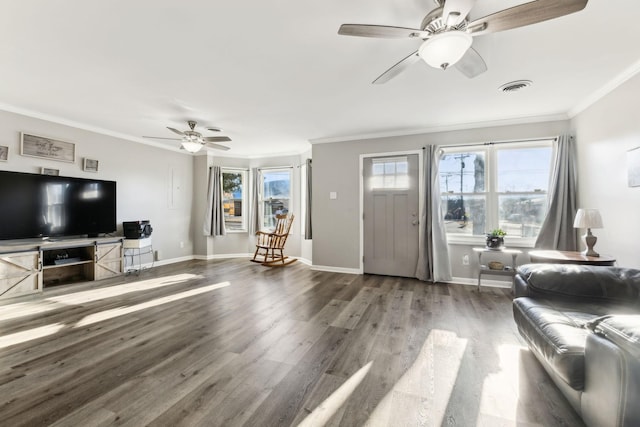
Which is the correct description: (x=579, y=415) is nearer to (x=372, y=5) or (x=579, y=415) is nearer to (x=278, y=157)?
(x=372, y=5)

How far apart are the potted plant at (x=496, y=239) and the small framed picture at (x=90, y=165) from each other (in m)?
5.96

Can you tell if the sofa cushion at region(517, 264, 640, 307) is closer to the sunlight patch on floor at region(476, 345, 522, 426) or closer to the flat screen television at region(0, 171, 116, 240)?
the sunlight patch on floor at region(476, 345, 522, 426)

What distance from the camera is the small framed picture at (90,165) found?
427 centimetres

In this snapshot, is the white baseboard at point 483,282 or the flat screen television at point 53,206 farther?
the white baseboard at point 483,282

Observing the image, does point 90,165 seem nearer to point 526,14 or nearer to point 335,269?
point 335,269

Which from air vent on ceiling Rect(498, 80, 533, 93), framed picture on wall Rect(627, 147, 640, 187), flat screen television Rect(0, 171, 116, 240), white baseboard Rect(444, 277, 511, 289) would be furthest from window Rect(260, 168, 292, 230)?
framed picture on wall Rect(627, 147, 640, 187)

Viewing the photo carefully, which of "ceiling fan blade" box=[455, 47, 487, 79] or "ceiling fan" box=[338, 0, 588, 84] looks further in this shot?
"ceiling fan blade" box=[455, 47, 487, 79]

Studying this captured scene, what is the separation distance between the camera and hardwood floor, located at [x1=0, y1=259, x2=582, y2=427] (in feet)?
4.82

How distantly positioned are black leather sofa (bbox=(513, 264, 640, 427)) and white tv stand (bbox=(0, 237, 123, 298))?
203 inches

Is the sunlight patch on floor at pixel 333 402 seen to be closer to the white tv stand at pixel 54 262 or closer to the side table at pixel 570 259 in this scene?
the side table at pixel 570 259

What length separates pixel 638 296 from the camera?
1.83 m

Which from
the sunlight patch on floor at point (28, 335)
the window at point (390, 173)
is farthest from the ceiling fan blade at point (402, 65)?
the sunlight patch on floor at point (28, 335)

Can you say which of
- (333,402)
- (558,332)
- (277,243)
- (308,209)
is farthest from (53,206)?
(558,332)

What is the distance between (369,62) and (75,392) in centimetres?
313
